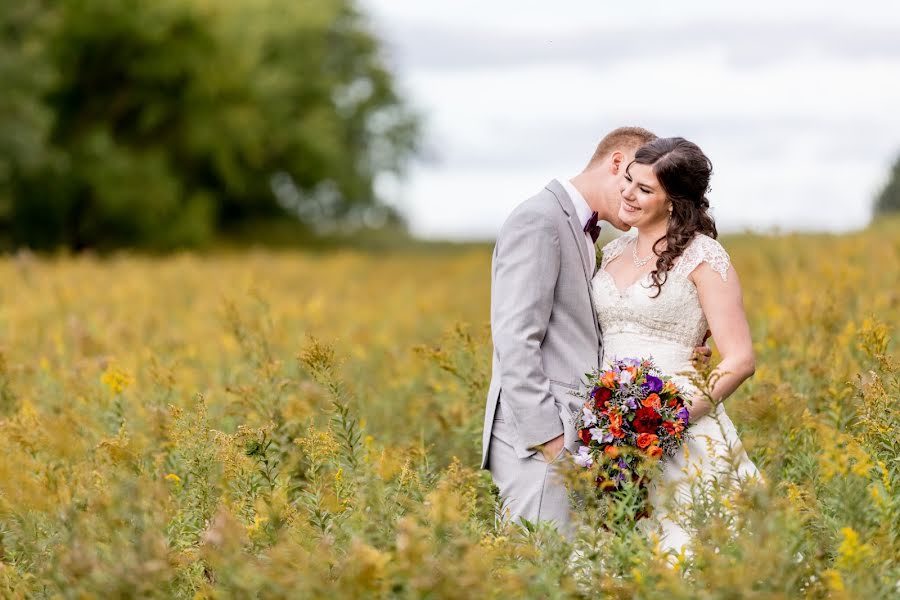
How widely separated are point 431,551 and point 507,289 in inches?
48.6

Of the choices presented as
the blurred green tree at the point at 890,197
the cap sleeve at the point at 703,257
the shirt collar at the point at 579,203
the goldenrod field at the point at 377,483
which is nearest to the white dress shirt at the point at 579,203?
the shirt collar at the point at 579,203

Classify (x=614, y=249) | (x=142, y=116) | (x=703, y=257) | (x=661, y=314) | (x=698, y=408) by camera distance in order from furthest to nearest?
(x=142, y=116)
(x=614, y=249)
(x=661, y=314)
(x=703, y=257)
(x=698, y=408)

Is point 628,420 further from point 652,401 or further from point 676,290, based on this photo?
point 676,290

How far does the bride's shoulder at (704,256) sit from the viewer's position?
157 inches

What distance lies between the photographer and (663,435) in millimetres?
3852

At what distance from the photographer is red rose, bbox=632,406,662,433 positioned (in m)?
3.79

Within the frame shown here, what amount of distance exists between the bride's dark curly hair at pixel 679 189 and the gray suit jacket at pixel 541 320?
31cm

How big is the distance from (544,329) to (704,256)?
26.1 inches

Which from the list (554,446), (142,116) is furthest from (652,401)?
(142,116)

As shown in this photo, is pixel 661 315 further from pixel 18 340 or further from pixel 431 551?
pixel 18 340

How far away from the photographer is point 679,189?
411 cm

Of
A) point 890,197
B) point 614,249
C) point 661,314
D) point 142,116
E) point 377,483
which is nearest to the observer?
point 377,483

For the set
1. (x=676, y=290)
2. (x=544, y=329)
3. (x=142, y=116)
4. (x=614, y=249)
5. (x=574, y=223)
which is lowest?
(x=544, y=329)

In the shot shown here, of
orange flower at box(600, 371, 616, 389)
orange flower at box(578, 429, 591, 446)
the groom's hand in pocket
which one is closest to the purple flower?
orange flower at box(600, 371, 616, 389)
